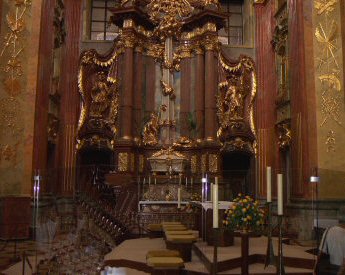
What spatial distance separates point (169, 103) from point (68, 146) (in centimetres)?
414

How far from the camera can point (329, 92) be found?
37.2 feet

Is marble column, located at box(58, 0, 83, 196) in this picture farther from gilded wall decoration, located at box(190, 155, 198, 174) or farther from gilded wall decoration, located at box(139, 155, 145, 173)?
gilded wall decoration, located at box(190, 155, 198, 174)

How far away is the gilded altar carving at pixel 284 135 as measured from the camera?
13.9 meters

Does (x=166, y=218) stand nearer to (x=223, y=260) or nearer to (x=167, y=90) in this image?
(x=223, y=260)

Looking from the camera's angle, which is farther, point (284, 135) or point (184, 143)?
point (184, 143)

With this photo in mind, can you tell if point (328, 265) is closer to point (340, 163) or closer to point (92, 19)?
point (340, 163)

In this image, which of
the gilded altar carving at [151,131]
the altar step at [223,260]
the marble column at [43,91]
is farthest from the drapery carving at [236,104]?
the altar step at [223,260]

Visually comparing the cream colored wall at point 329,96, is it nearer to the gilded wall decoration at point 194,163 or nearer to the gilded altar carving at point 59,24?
the gilded wall decoration at point 194,163

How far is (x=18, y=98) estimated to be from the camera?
11375 mm

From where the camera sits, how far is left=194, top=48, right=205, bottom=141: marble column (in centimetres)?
1606

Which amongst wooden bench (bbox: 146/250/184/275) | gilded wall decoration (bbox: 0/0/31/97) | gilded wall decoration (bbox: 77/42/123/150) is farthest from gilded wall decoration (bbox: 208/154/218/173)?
wooden bench (bbox: 146/250/184/275)

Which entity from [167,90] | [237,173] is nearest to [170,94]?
[167,90]

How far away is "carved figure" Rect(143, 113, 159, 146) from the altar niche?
282 centimetres

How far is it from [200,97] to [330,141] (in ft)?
19.9
